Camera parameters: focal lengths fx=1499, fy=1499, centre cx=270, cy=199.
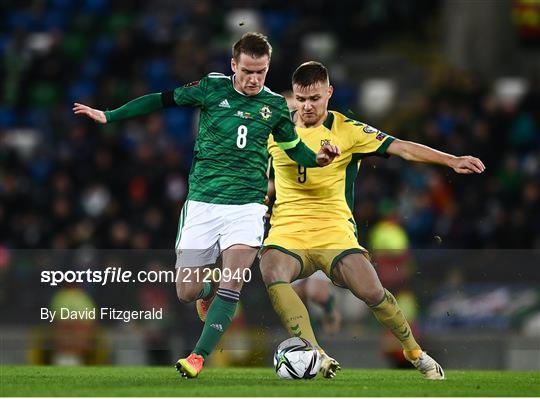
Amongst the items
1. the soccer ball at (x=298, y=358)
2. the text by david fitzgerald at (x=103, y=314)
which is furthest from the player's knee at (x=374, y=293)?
the text by david fitzgerald at (x=103, y=314)

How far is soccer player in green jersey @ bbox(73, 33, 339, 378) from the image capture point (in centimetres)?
974

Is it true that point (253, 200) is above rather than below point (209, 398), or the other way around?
above

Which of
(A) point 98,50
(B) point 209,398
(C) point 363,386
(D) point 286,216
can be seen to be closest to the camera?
(B) point 209,398

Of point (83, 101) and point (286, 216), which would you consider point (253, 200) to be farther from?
point (83, 101)

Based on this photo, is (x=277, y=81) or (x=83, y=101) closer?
(x=277, y=81)

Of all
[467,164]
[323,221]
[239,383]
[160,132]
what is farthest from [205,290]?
[160,132]

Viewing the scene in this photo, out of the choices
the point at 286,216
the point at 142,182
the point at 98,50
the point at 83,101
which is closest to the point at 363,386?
the point at 286,216

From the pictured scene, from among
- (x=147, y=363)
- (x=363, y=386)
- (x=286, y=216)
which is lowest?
(x=147, y=363)

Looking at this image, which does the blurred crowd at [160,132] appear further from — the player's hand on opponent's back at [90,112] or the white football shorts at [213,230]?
the player's hand on opponent's back at [90,112]

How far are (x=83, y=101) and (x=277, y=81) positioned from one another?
9.13ft

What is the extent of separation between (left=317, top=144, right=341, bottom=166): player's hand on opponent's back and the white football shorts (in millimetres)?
544

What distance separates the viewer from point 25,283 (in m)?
11.0

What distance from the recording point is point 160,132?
18531mm

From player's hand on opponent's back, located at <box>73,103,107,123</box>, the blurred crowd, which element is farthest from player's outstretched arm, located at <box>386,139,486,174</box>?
the blurred crowd
